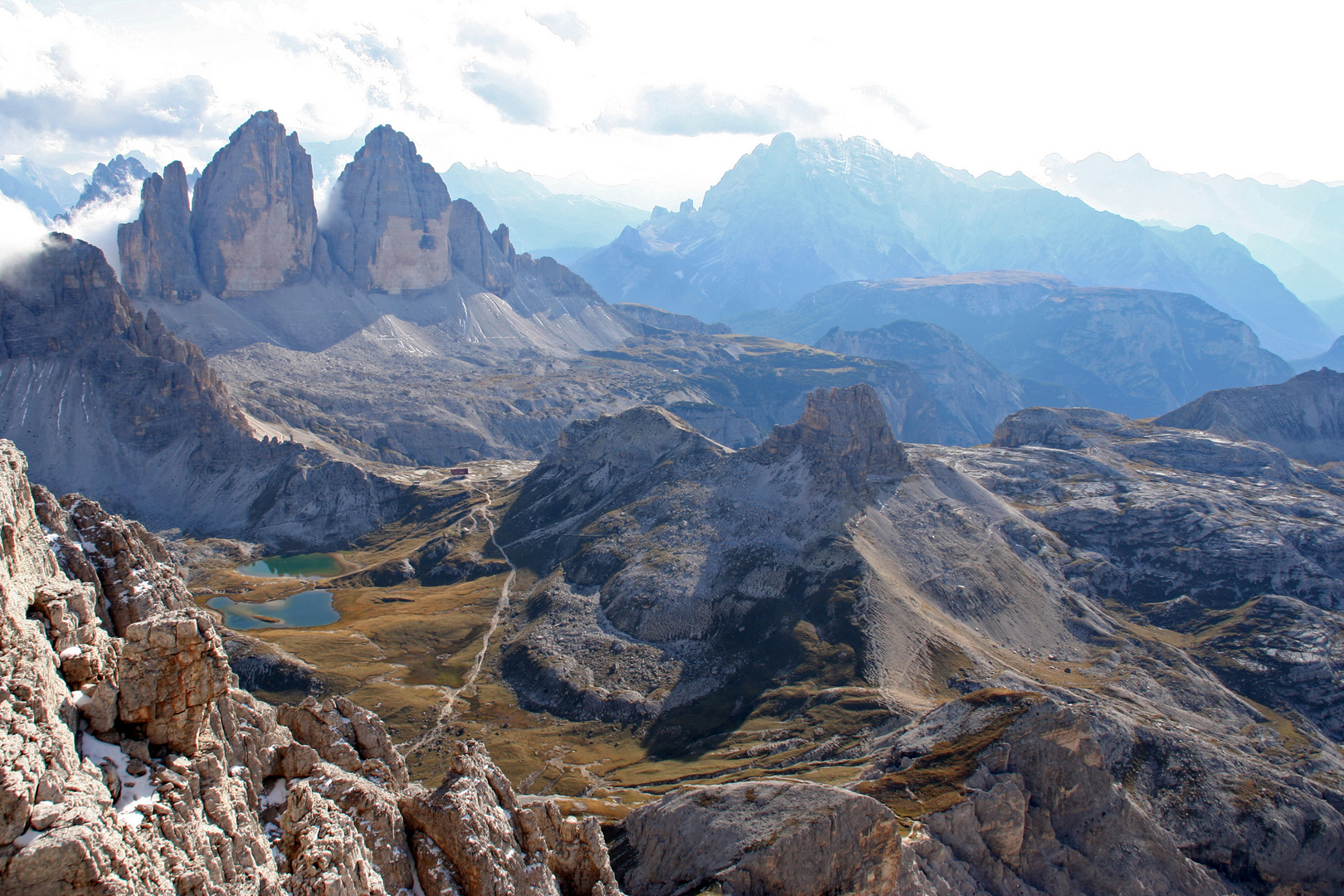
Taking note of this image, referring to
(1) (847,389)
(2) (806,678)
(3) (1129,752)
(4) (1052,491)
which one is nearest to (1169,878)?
(3) (1129,752)

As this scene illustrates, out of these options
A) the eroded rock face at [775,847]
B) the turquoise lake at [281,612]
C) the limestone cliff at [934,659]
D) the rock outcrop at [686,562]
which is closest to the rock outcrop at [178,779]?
the eroded rock face at [775,847]

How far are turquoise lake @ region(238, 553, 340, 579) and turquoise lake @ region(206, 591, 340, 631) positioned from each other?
17.0m

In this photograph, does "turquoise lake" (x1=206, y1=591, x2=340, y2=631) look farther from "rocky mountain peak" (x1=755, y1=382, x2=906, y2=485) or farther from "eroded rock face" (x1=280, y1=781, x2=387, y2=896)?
"eroded rock face" (x1=280, y1=781, x2=387, y2=896)

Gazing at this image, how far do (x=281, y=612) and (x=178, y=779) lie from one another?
136738 millimetres

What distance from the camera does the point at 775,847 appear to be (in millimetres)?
55938

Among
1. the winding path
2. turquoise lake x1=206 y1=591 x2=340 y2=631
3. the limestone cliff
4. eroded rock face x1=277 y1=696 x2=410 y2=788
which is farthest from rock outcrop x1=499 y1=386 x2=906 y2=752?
eroded rock face x1=277 y1=696 x2=410 y2=788

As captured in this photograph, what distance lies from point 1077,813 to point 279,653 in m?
102

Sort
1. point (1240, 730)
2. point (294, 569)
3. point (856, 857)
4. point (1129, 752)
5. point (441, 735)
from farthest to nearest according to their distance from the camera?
1. point (294, 569)
2. point (1240, 730)
3. point (441, 735)
4. point (1129, 752)
5. point (856, 857)

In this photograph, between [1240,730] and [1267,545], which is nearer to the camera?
[1240,730]

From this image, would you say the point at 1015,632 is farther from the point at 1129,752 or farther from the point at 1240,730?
the point at 1129,752

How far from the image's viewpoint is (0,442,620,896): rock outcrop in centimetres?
2150

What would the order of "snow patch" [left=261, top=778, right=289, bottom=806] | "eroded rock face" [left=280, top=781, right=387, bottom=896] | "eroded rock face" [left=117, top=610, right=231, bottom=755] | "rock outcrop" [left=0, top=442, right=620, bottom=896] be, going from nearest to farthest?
1. "rock outcrop" [left=0, top=442, right=620, bottom=896]
2. "eroded rock face" [left=117, top=610, right=231, bottom=755]
3. "eroded rock face" [left=280, top=781, right=387, bottom=896]
4. "snow patch" [left=261, top=778, right=289, bottom=806]

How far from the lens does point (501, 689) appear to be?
11794 cm

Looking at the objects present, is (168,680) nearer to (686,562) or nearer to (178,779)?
(178,779)
